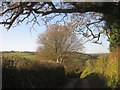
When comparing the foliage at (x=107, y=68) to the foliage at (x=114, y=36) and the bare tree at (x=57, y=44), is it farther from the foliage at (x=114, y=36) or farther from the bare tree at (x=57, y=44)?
the bare tree at (x=57, y=44)

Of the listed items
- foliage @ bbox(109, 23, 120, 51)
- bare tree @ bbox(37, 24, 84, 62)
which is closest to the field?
bare tree @ bbox(37, 24, 84, 62)

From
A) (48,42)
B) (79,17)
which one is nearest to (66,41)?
(48,42)

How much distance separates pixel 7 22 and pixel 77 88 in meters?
1.83

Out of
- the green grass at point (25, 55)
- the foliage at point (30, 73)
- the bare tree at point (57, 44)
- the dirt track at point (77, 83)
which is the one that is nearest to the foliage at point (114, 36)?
the bare tree at point (57, 44)

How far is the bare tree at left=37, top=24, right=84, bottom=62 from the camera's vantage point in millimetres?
5172

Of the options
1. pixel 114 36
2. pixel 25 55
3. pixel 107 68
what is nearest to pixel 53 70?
pixel 25 55

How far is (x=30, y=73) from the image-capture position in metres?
5.27

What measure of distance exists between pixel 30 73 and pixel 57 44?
0.70 meters

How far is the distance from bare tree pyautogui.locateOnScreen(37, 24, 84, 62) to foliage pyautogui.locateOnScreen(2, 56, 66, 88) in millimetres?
232

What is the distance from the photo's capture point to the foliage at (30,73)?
15.6 ft

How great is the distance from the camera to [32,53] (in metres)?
5.19

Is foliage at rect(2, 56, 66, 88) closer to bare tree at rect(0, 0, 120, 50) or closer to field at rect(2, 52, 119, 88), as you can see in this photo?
field at rect(2, 52, 119, 88)

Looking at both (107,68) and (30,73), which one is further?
(107,68)

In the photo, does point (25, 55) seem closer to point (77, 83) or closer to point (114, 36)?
point (77, 83)
